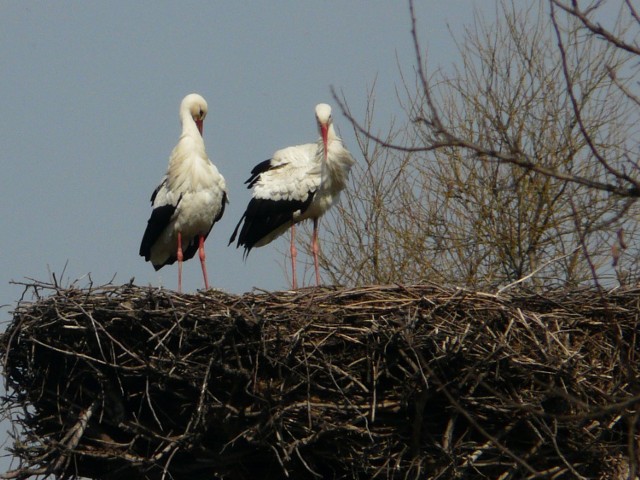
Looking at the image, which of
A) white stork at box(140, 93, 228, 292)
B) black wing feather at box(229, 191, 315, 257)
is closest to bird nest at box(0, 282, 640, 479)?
white stork at box(140, 93, 228, 292)

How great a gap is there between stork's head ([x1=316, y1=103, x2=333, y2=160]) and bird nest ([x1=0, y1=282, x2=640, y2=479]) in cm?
288

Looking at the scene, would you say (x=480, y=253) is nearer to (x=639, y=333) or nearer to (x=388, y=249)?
(x=388, y=249)

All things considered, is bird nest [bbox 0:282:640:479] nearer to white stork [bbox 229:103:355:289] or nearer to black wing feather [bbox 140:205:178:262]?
black wing feather [bbox 140:205:178:262]

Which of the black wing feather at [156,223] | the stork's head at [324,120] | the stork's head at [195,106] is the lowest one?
the black wing feather at [156,223]

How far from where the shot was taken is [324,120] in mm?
8758

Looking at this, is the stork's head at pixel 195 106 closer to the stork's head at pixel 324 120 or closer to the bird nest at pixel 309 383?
the stork's head at pixel 324 120

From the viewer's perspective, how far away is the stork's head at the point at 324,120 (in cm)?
877

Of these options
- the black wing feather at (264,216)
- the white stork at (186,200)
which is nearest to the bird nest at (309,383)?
the white stork at (186,200)

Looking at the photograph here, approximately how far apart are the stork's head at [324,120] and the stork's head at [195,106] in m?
0.94

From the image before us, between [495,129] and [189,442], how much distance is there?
5888mm

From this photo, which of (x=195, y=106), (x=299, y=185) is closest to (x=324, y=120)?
(x=299, y=185)

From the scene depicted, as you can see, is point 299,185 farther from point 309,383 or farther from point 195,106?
point 309,383

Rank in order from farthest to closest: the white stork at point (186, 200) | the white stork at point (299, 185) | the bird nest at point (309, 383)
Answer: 1. the white stork at point (299, 185)
2. the white stork at point (186, 200)
3. the bird nest at point (309, 383)

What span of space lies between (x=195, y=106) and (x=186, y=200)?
0.91 m
